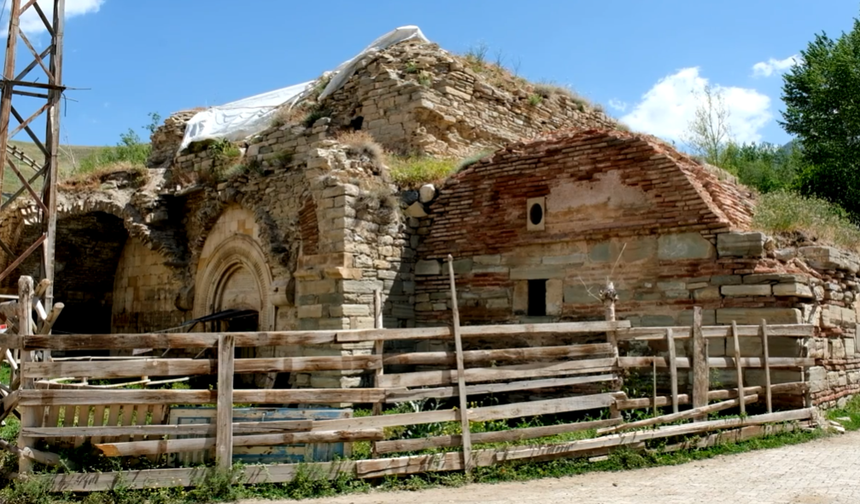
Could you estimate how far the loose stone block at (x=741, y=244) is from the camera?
8734 mm

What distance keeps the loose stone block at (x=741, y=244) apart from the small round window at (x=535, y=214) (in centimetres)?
255

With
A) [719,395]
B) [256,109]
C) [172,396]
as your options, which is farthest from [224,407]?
[256,109]

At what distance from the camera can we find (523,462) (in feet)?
21.8

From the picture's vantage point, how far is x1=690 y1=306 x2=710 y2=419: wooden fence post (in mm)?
8016

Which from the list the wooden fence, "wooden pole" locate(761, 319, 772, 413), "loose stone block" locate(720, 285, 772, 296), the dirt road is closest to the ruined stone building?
"loose stone block" locate(720, 285, 772, 296)

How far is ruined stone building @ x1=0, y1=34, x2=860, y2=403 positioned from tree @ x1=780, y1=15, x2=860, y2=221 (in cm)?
1088

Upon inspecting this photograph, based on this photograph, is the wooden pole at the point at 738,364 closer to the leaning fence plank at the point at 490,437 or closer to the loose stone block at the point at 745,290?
the loose stone block at the point at 745,290

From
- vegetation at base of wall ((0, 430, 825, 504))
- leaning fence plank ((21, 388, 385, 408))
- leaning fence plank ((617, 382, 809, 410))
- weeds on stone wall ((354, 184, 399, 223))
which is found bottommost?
vegetation at base of wall ((0, 430, 825, 504))

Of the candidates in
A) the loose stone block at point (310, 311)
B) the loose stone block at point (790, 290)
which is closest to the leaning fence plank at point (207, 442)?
the loose stone block at point (310, 311)

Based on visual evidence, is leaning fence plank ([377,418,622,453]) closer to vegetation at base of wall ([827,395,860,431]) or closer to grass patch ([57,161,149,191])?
vegetation at base of wall ([827,395,860,431])

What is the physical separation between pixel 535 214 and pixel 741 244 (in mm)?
2914

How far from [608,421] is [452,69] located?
8.83 metres

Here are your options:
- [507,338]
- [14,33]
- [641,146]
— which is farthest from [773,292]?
[14,33]

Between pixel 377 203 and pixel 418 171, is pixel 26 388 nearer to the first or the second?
pixel 377 203
